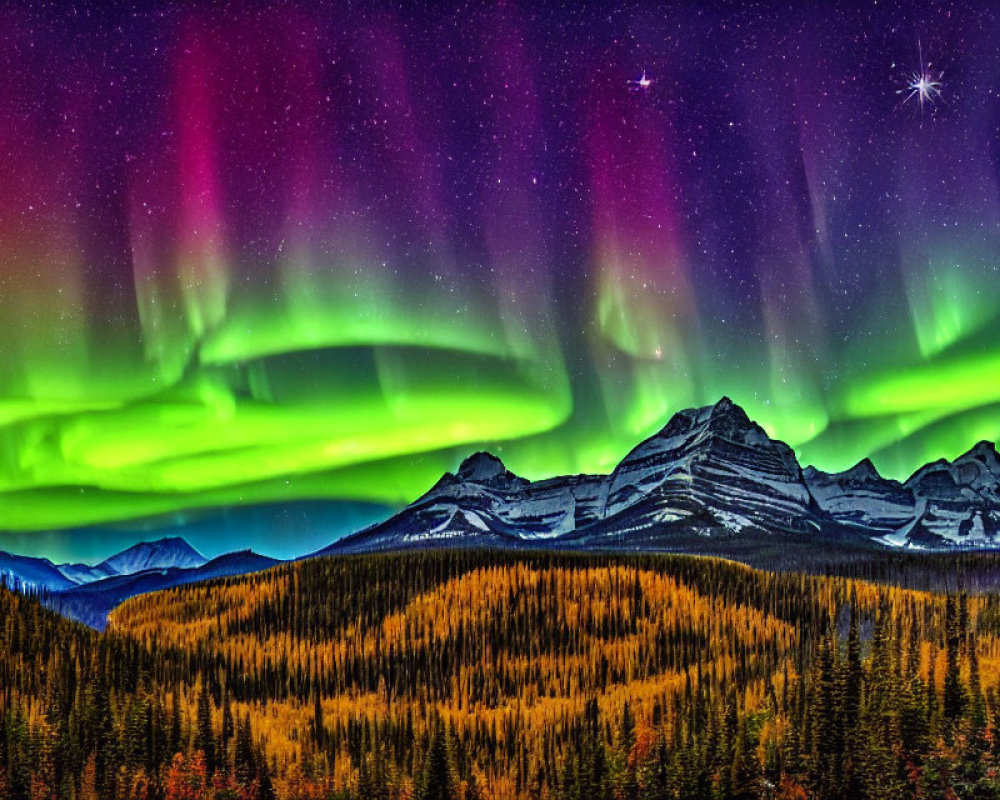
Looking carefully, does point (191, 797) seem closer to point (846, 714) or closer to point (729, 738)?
point (729, 738)

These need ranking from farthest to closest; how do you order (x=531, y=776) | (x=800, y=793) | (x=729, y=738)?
(x=531, y=776), (x=729, y=738), (x=800, y=793)

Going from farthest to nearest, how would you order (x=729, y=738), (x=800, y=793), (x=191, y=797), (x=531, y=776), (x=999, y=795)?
1. (x=531, y=776)
2. (x=729, y=738)
3. (x=191, y=797)
4. (x=800, y=793)
5. (x=999, y=795)

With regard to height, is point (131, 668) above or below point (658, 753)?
above

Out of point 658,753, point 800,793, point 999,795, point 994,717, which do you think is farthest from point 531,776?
point 999,795

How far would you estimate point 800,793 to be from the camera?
348ft

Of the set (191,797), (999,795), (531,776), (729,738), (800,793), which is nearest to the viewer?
(999,795)

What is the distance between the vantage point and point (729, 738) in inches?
5064

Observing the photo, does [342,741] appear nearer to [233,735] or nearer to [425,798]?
[233,735]

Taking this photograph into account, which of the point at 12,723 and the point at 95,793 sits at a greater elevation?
the point at 12,723

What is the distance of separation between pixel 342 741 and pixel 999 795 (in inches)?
4589

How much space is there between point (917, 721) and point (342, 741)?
3783 inches

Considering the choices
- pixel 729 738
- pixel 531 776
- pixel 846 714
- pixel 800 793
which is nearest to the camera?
pixel 800 793

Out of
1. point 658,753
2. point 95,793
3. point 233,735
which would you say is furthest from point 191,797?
point 658,753

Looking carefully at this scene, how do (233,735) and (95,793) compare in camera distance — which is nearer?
(95,793)
